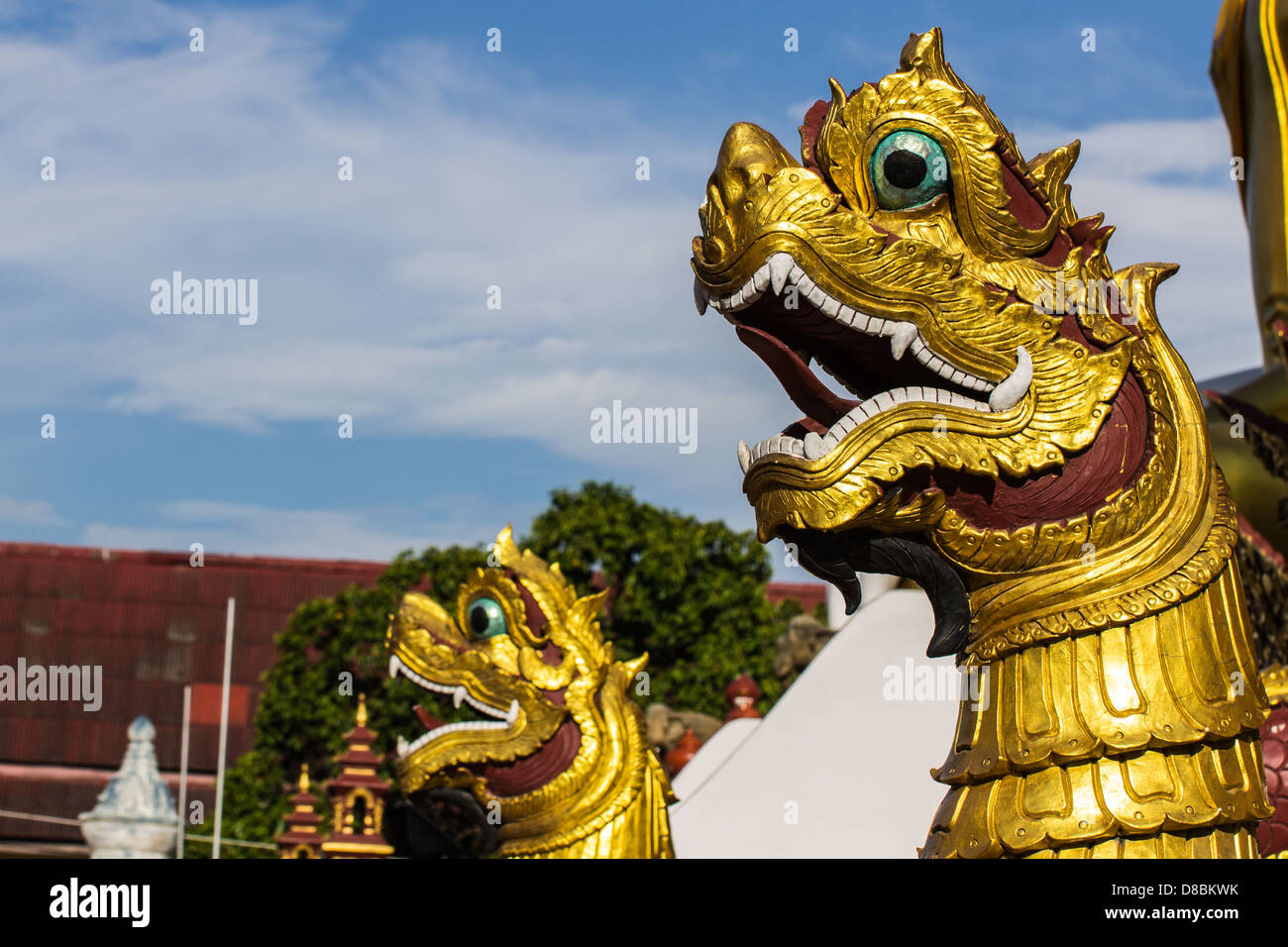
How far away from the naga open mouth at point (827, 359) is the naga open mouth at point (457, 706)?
4079 millimetres

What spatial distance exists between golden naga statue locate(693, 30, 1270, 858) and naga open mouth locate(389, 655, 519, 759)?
13.4ft

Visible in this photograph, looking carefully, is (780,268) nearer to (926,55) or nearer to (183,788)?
(926,55)

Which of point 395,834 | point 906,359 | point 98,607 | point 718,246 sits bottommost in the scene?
point 395,834

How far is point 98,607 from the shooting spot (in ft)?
84.4

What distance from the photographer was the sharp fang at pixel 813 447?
8.55 ft

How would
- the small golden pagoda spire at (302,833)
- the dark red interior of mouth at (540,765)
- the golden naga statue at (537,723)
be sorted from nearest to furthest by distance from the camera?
the golden naga statue at (537,723), the dark red interior of mouth at (540,765), the small golden pagoda spire at (302,833)

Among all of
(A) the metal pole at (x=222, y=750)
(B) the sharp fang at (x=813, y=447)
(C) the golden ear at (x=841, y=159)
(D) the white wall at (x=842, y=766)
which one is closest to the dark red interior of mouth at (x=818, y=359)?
(B) the sharp fang at (x=813, y=447)

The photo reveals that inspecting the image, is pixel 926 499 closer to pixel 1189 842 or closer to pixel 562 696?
pixel 1189 842

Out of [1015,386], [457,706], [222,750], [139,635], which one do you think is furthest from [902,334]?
[139,635]

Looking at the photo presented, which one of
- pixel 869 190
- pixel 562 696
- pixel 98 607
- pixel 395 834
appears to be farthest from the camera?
pixel 98 607

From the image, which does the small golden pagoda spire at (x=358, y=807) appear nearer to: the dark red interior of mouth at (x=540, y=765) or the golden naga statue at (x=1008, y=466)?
the dark red interior of mouth at (x=540, y=765)

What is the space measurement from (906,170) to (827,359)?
1.25ft

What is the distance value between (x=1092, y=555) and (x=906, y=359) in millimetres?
481
